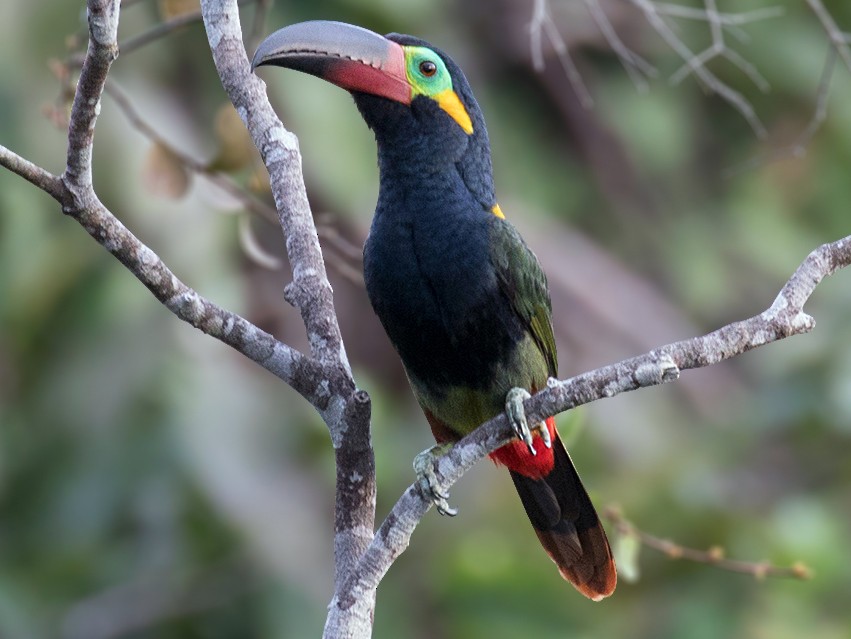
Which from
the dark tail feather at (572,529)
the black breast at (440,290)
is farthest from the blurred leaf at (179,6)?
the dark tail feather at (572,529)

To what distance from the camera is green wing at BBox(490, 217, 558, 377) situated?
3.38 metres

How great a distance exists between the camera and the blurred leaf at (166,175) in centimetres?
400

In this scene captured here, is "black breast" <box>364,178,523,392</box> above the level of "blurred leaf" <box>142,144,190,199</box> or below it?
below

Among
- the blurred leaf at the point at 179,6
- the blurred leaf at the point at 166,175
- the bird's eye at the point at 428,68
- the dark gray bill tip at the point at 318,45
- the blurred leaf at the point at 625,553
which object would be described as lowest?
the blurred leaf at the point at 625,553

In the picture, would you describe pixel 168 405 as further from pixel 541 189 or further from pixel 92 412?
pixel 541 189

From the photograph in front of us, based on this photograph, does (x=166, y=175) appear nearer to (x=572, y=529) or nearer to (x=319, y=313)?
(x=319, y=313)

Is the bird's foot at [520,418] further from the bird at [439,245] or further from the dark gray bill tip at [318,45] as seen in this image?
the dark gray bill tip at [318,45]

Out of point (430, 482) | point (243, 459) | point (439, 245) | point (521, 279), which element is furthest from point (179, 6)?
point (243, 459)

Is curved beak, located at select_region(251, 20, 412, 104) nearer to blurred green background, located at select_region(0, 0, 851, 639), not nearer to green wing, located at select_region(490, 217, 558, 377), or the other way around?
green wing, located at select_region(490, 217, 558, 377)

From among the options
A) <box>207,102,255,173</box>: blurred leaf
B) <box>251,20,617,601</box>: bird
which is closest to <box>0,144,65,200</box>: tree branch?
<box>251,20,617,601</box>: bird

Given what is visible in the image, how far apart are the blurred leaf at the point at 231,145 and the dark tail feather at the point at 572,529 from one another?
1.31m

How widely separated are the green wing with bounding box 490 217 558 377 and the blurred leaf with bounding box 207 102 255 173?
2.96ft

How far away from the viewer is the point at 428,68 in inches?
135

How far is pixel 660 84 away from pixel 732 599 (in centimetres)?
411
